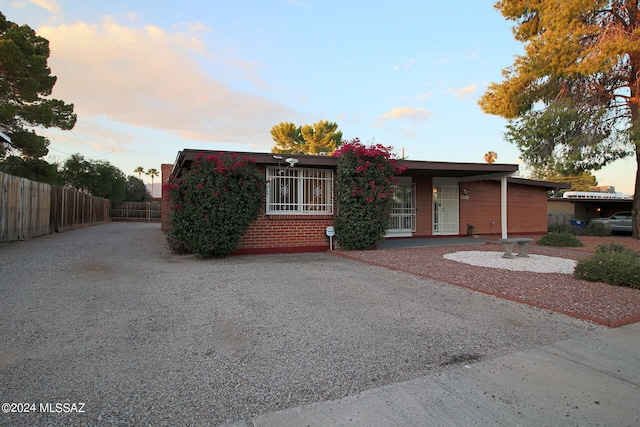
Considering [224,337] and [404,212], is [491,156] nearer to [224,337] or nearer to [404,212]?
[404,212]

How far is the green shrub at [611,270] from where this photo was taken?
5895 millimetres

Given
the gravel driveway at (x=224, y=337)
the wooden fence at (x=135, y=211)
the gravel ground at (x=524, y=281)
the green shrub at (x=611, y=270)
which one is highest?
the wooden fence at (x=135, y=211)

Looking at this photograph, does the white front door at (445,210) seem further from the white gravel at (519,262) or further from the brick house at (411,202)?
the white gravel at (519,262)

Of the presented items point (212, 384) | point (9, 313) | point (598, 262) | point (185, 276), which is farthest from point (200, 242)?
point (598, 262)

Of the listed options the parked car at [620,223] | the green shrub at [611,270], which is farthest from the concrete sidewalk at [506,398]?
the parked car at [620,223]

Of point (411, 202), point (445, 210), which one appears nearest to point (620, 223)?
point (445, 210)

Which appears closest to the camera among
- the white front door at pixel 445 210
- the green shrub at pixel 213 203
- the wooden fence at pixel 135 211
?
the green shrub at pixel 213 203

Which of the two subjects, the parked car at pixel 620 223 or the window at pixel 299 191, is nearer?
the window at pixel 299 191

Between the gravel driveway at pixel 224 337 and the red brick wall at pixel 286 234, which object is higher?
the red brick wall at pixel 286 234

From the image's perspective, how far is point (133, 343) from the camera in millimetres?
3568

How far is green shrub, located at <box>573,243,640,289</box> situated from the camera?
232 inches

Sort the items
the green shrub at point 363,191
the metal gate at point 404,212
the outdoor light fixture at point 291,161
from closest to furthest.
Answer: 1. the outdoor light fixture at point 291,161
2. the green shrub at point 363,191
3. the metal gate at point 404,212

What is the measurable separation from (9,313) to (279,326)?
3278mm

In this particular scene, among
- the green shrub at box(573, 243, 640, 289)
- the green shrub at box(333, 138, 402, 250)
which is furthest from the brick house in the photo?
the green shrub at box(573, 243, 640, 289)
